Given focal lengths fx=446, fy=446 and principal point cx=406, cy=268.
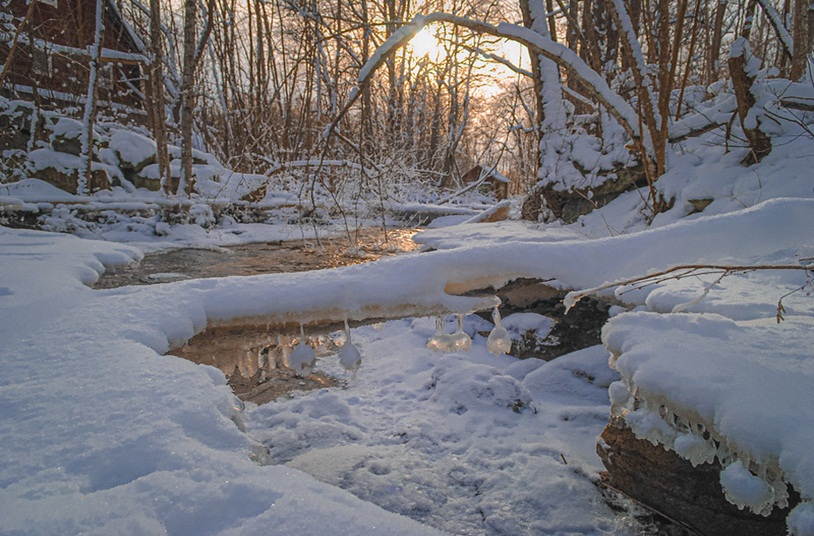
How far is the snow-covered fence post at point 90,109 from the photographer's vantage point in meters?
6.71

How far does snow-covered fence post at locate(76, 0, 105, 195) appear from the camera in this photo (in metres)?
6.71

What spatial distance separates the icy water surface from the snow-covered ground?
2.11 ft

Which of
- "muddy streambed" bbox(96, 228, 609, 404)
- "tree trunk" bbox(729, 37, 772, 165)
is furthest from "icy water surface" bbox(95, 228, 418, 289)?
"tree trunk" bbox(729, 37, 772, 165)

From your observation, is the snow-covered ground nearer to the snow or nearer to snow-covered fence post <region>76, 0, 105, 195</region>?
the snow

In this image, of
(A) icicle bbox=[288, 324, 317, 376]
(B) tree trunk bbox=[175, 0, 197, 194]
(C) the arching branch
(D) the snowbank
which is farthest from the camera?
(B) tree trunk bbox=[175, 0, 197, 194]

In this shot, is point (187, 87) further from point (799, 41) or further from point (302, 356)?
point (799, 41)

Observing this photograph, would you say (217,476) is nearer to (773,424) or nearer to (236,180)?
(773,424)

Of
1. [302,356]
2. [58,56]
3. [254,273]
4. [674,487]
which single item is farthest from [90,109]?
[674,487]

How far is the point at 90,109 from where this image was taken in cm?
697

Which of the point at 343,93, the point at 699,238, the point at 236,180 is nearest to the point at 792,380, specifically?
the point at 699,238

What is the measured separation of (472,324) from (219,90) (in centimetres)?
1285

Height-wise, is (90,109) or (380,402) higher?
(90,109)

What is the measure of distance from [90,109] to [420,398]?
7.14 m

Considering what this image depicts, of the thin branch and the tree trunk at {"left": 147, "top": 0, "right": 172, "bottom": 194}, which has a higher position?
the tree trunk at {"left": 147, "top": 0, "right": 172, "bottom": 194}
